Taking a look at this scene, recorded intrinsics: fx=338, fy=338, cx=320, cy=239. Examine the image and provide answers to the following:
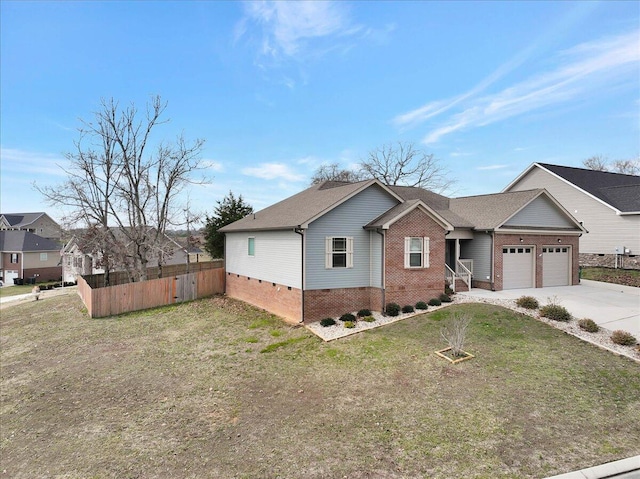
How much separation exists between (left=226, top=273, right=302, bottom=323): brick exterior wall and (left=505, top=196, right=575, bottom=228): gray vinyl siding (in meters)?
13.2

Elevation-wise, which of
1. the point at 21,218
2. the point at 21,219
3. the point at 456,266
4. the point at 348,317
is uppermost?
the point at 21,218

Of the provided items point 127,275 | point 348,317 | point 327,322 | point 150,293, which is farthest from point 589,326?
point 127,275

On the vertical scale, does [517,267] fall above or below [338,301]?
above

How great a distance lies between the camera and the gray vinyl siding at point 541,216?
65.3ft

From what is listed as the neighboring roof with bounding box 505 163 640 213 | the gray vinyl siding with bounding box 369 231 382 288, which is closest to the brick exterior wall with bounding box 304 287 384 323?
the gray vinyl siding with bounding box 369 231 382 288

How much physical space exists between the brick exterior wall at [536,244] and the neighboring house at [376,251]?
0.20ft

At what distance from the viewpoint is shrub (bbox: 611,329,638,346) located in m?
10.6

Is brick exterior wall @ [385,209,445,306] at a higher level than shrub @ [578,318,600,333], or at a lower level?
higher

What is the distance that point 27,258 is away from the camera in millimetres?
46812

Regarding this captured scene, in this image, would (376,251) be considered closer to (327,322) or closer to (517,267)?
(327,322)

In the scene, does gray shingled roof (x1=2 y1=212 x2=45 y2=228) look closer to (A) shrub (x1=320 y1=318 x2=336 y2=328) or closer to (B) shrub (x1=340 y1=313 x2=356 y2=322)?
(A) shrub (x1=320 y1=318 x2=336 y2=328)

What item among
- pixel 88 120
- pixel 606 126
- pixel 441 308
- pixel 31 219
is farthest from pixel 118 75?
pixel 31 219

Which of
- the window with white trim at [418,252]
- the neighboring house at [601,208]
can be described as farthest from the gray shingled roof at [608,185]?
the window with white trim at [418,252]

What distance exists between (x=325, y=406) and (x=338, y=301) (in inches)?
293
